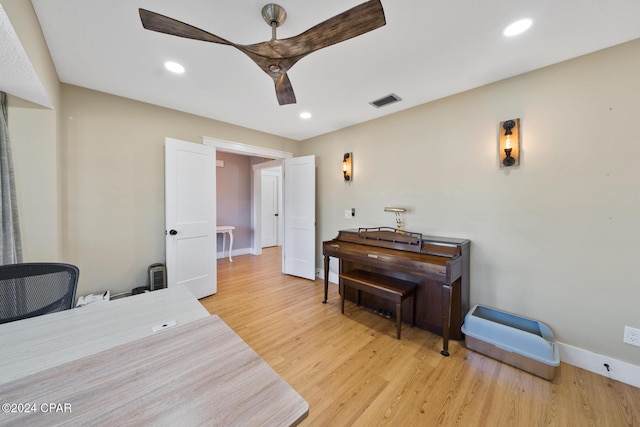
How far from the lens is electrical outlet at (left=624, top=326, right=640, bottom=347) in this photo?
168 cm

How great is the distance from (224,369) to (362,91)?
8.40ft

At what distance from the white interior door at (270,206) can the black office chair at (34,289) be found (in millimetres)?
5099

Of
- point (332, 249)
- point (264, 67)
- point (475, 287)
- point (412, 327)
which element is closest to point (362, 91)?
point (264, 67)

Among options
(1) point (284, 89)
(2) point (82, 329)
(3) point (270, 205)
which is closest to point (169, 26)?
(1) point (284, 89)

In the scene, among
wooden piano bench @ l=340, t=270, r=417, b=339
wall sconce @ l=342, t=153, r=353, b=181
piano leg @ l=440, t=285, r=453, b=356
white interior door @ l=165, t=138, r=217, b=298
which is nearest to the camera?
piano leg @ l=440, t=285, r=453, b=356

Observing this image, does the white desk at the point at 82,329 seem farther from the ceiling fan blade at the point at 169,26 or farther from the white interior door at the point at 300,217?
the white interior door at the point at 300,217

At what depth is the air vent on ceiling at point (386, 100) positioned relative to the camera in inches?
101

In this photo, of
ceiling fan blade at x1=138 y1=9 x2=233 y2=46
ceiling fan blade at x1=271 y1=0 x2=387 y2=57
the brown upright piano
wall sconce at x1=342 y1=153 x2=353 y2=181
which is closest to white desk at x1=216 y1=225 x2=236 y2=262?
wall sconce at x1=342 y1=153 x2=353 y2=181

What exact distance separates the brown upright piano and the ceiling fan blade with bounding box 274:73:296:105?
1677 mm

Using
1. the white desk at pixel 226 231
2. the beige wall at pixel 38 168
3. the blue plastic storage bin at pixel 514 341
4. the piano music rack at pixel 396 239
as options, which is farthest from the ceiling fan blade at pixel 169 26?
the white desk at pixel 226 231

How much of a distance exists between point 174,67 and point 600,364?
420 cm

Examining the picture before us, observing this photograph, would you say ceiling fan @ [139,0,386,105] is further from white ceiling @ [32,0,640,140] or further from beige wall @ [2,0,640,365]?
A: beige wall @ [2,0,640,365]

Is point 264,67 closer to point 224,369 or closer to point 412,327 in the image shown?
point 224,369

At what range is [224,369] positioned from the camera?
80 centimetres
